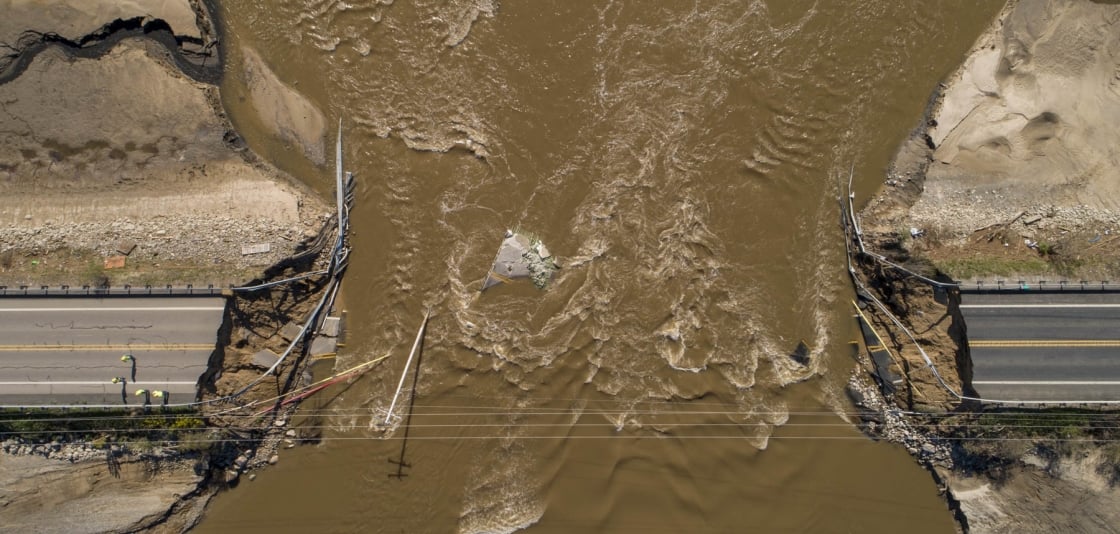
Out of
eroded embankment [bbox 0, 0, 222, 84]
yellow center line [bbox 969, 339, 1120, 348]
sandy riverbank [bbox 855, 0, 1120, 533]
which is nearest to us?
eroded embankment [bbox 0, 0, 222, 84]

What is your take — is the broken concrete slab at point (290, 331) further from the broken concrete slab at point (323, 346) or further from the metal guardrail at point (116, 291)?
the metal guardrail at point (116, 291)

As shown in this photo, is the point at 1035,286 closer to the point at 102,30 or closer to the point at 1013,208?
the point at 1013,208

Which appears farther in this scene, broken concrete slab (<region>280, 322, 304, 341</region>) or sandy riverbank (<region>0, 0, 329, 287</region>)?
broken concrete slab (<region>280, 322, 304, 341</region>)

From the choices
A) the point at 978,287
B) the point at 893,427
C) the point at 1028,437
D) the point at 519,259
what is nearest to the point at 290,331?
the point at 519,259

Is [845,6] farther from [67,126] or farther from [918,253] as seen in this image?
[67,126]

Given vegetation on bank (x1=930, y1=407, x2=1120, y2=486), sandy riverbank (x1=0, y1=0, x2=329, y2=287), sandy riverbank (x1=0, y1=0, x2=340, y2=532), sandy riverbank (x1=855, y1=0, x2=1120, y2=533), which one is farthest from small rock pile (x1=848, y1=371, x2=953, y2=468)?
sandy riverbank (x1=0, y1=0, x2=329, y2=287)

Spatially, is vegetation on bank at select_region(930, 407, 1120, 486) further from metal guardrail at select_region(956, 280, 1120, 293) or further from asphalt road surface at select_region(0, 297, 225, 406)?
asphalt road surface at select_region(0, 297, 225, 406)
